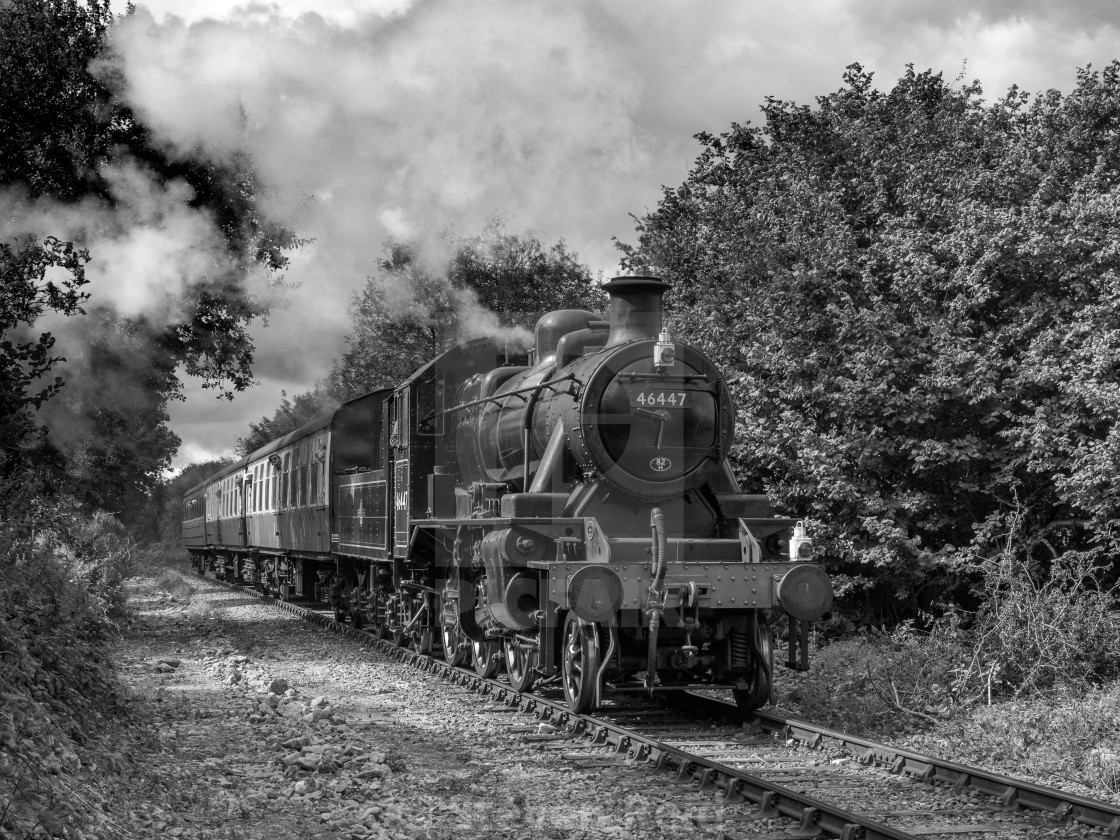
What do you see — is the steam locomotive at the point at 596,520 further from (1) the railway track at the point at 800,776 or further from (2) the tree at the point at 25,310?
(2) the tree at the point at 25,310

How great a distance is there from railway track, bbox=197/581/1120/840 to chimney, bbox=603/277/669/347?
323cm

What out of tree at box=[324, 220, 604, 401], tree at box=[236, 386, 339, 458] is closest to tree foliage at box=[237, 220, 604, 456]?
tree at box=[324, 220, 604, 401]

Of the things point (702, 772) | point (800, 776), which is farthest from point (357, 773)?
point (800, 776)

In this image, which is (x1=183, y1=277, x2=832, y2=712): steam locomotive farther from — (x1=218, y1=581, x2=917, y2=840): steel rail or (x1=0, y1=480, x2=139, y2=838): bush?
(x1=0, y1=480, x2=139, y2=838): bush

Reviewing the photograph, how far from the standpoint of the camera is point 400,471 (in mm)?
13281

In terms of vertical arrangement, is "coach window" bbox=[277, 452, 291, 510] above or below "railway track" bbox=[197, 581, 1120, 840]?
above

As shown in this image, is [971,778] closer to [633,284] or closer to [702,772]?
[702,772]

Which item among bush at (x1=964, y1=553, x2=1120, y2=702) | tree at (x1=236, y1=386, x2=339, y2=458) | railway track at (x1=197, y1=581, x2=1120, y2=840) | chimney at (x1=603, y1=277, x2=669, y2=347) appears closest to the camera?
railway track at (x1=197, y1=581, x2=1120, y2=840)

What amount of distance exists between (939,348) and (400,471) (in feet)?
22.0

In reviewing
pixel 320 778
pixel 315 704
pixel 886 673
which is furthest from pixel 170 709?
pixel 886 673

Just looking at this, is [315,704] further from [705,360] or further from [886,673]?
[886,673]

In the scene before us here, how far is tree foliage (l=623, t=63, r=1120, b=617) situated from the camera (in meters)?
13.2

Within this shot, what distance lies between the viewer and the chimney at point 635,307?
9.92m

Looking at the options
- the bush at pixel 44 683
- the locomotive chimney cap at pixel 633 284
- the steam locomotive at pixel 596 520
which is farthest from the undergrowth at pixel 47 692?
the locomotive chimney cap at pixel 633 284
